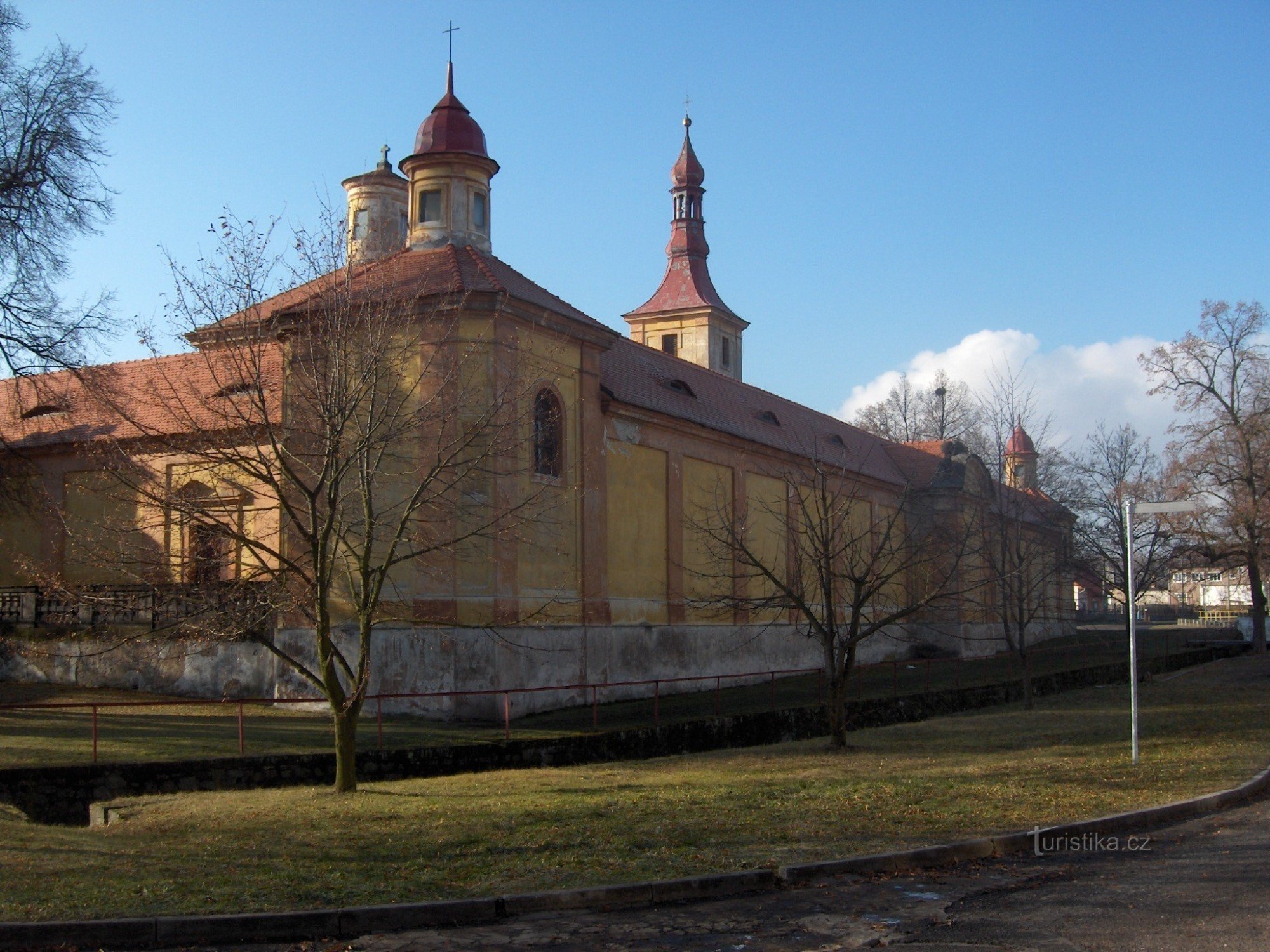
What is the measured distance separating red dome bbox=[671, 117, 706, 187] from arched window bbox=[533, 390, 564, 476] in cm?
3029

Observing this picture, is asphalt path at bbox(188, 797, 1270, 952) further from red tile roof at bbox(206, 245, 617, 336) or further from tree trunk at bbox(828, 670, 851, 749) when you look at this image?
red tile roof at bbox(206, 245, 617, 336)

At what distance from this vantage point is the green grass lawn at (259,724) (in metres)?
17.1

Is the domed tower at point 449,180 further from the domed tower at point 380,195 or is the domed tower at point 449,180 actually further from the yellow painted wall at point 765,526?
the yellow painted wall at point 765,526

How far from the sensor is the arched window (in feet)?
82.8

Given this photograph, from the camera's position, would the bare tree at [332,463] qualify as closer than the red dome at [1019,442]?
Yes

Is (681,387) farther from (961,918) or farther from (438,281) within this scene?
(961,918)

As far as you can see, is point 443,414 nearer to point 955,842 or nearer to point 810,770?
point 810,770

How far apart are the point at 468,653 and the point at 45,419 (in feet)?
56.2

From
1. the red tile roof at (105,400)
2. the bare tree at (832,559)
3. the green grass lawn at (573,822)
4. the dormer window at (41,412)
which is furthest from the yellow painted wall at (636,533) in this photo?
the dormer window at (41,412)

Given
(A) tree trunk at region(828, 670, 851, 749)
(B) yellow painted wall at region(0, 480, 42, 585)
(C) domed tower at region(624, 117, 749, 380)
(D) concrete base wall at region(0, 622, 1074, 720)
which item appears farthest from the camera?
→ (C) domed tower at region(624, 117, 749, 380)

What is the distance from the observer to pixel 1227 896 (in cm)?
798

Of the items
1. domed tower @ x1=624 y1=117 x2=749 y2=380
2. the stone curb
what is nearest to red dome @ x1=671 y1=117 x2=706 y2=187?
domed tower @ x1=624 y1=117 x2=749 y2=380

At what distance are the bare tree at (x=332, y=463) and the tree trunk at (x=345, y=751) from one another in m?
0.03

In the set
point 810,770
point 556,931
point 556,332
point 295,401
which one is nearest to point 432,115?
point 556,332
